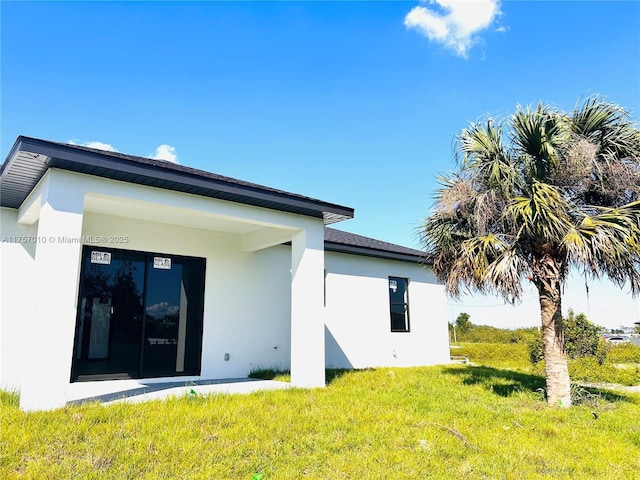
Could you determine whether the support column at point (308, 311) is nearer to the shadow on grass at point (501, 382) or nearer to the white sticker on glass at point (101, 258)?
the shadow on grass at point (501, 382)

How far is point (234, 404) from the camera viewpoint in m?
6.19

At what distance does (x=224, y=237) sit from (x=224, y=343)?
2.51 metres

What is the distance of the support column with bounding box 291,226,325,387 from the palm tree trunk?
418 centimetres

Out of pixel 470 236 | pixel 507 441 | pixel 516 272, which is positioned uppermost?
pixel 470 236

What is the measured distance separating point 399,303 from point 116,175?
33.0ft

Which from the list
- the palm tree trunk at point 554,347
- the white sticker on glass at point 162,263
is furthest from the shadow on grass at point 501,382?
the white sticker on glass at point 162,263

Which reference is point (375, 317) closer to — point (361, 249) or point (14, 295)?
point (361, 249)

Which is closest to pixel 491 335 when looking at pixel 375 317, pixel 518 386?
pixel 375 317

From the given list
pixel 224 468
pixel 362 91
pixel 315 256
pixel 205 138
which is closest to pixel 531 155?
pixel 315 256

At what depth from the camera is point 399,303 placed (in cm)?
1394

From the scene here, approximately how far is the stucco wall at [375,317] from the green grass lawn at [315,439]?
4.99 metres

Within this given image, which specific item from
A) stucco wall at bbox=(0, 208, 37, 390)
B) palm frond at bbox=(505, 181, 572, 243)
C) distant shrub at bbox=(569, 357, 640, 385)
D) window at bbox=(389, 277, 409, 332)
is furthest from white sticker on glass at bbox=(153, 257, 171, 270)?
distant shrub at bbox=(569, 357, 640, 385)

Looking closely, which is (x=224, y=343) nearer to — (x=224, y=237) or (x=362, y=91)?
(x=224, y=237)

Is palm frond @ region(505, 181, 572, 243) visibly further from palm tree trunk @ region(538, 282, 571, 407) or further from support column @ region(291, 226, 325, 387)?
support column @ region(291, 226, 325, 387)
